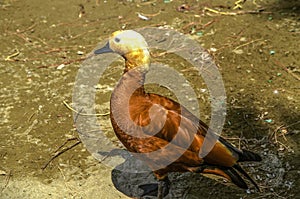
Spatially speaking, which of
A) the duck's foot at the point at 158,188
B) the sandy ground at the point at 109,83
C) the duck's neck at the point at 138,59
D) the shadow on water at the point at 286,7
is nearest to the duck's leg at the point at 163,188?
the duck's foot at the point at 158,188

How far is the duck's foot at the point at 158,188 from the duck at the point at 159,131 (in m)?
0.09

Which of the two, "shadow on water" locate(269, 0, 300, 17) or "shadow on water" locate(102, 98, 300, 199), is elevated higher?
"shadow on water" locate(269, 0, 300, 17)

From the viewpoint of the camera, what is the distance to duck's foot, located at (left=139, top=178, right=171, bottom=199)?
154 inches

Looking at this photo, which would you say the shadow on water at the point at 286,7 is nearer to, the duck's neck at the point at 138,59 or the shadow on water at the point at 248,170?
the shadow on water at the point at 248,170

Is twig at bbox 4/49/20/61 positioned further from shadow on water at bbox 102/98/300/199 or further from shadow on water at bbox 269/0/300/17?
shadow on water at bbox 269/0/300/17

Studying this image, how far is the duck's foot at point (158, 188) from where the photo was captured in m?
3.91

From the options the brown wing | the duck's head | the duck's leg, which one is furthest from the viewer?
the duck's leg

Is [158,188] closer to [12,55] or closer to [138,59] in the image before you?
[138,59]

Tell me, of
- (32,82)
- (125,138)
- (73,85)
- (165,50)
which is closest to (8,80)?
(32,82)

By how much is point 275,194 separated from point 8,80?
3438 mm

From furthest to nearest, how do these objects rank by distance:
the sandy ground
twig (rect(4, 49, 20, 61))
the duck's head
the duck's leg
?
1. twig (rect(4, 49, 20, 61))
2. the sandy ground
3. the duck's leg
4. the duck's head

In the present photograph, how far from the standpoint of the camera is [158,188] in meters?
3.98

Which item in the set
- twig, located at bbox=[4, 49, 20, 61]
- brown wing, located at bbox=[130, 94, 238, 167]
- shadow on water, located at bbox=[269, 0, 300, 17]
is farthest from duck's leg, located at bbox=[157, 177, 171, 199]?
shadow on water, located at bbox=[269, 0, 300, 17]

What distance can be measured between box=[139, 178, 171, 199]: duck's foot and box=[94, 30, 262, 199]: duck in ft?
0.31
